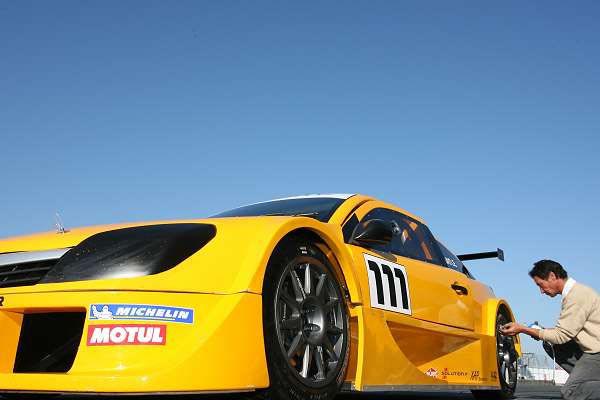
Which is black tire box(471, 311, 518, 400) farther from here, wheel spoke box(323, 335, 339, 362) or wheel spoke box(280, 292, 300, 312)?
wheel spoke box(280, 292, 300, 312)

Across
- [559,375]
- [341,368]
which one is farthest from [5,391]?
[559,375]

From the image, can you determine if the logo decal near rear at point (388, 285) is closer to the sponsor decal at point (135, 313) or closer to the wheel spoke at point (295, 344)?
the wheel spoke at point (295, 344)

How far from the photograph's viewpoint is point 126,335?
3137mm

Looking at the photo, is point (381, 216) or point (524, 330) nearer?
point (381, 216)

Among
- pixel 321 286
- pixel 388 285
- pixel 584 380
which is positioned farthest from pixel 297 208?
pixel 584 380

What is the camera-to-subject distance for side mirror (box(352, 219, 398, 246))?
4547 mm

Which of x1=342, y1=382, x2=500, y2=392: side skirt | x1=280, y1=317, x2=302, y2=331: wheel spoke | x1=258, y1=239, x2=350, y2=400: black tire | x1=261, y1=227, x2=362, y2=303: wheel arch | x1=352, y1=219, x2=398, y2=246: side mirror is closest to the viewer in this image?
x1=258, y1=239, x2=350, y2=400: black tire

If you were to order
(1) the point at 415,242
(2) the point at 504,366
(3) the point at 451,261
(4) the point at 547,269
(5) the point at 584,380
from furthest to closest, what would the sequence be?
(2) the point at 504,366 < (3) the point at 451,261 < (1) the point at 415,242 < (4) the point at 547,269 < (5) the point at 584,380

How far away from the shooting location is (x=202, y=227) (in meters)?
3.67

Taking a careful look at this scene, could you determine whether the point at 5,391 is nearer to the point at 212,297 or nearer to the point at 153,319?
the point at 153,319

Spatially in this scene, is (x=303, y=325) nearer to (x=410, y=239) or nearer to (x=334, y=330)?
(x=334, y=330)

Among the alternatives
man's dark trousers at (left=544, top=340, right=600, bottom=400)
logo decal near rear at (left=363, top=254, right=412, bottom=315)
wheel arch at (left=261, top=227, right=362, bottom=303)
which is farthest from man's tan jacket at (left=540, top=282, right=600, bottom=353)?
wheel arch at (left=261, top=227, right=362, bottom=303)

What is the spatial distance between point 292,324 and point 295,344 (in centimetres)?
10

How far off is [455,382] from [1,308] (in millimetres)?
3591
